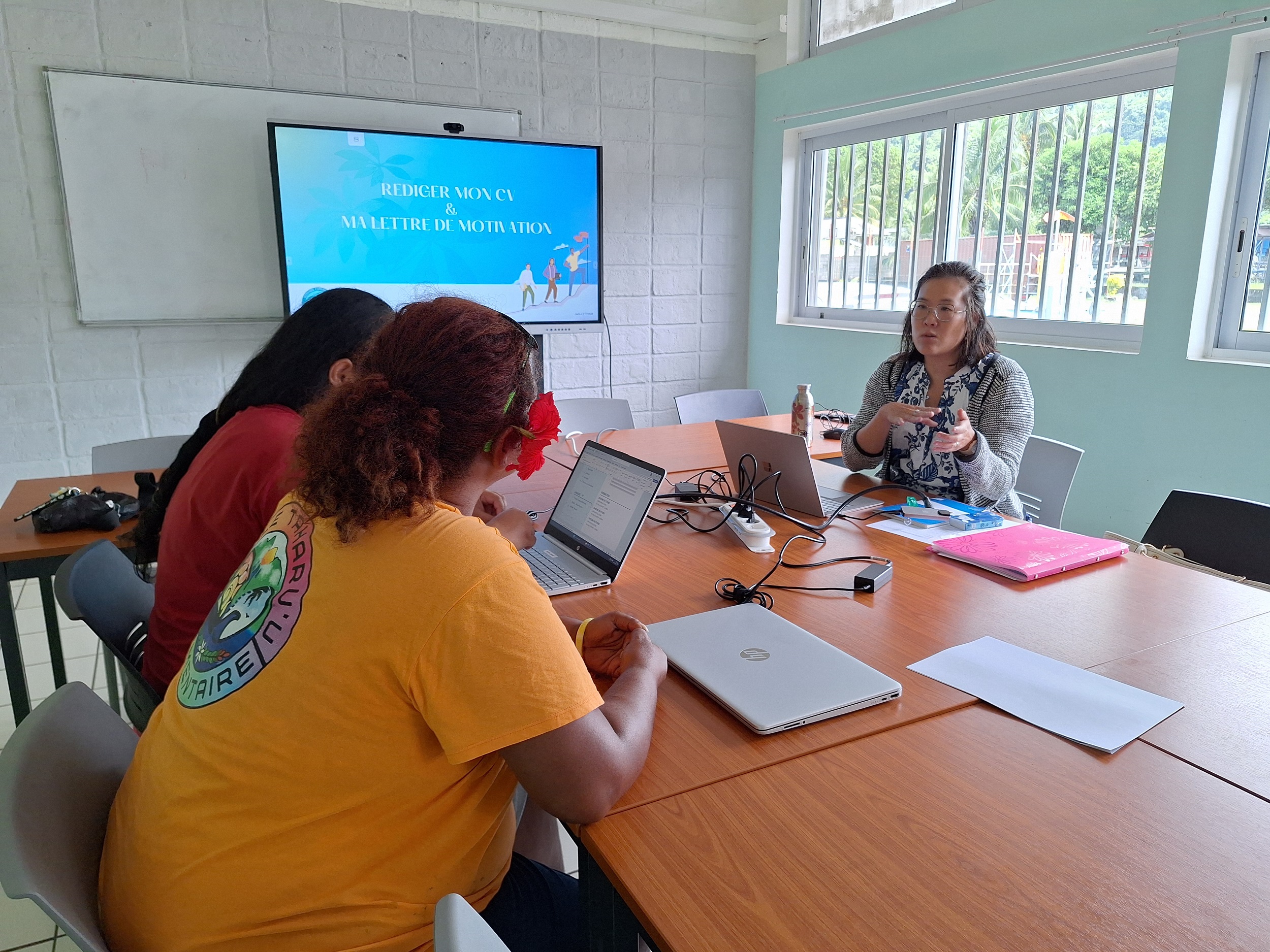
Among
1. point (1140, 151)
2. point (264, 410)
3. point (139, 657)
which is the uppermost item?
point (1140, 151)

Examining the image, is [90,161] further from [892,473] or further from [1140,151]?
[1140,151]

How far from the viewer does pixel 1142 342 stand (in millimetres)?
2963

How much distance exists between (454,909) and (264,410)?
1.09 m

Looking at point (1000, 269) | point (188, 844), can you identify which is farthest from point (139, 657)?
point (1000, 269)

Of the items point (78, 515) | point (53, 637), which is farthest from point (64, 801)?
point (53, 637)

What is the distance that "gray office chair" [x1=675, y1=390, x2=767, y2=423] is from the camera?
3.69m

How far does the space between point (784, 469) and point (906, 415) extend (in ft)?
1.29

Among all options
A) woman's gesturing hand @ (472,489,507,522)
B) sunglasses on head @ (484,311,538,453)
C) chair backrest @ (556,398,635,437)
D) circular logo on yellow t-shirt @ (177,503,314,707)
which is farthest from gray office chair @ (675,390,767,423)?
circular logo on yellow t-shirt @ (177,503,314,707)

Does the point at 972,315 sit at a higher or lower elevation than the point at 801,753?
higher

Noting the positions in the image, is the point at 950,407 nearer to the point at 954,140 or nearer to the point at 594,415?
the point at 594,415

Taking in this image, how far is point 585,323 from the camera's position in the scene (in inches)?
174

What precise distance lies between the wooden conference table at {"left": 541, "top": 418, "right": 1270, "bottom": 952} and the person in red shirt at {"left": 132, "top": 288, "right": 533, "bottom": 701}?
809 mm

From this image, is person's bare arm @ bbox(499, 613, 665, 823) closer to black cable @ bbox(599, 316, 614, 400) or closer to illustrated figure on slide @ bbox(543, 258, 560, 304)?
illustrated figure on slide @ bbox(543, 258, 560, 304)

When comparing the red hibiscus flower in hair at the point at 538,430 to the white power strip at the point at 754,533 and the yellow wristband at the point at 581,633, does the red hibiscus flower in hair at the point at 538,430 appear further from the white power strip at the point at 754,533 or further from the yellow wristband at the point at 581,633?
the white power strip at the point at 754,533
